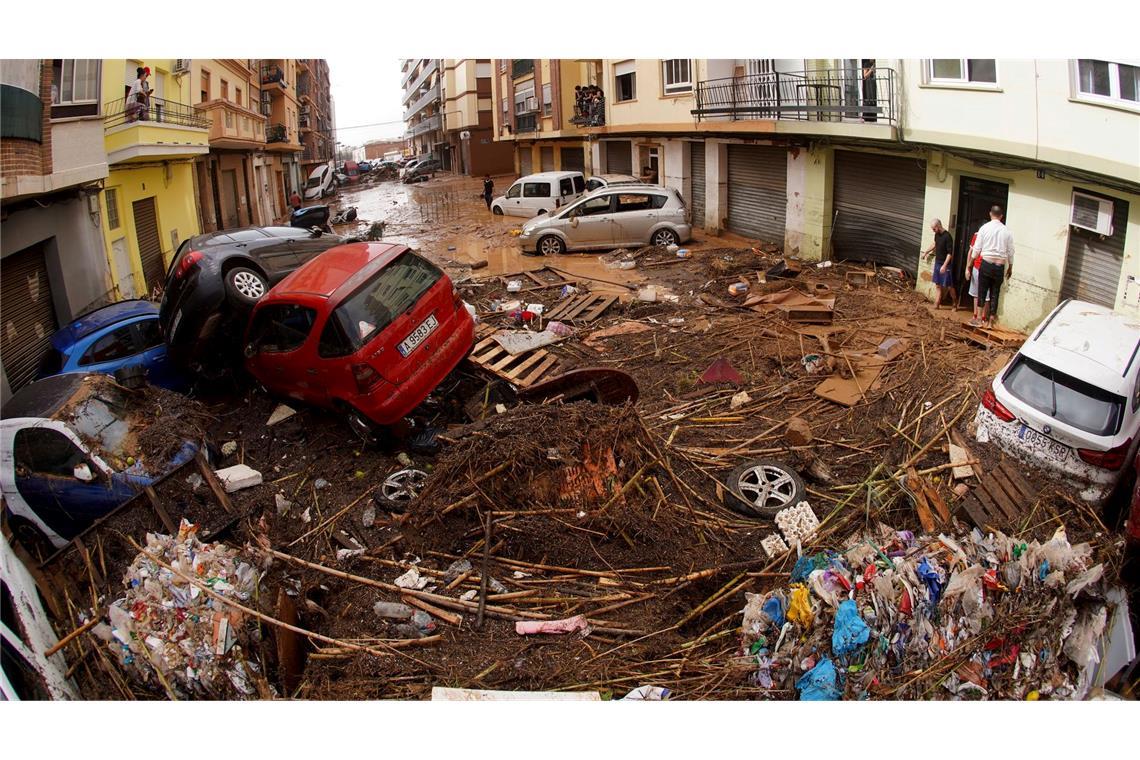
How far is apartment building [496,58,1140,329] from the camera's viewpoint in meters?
A: 9.05

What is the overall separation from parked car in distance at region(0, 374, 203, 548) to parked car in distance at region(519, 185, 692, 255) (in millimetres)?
11937

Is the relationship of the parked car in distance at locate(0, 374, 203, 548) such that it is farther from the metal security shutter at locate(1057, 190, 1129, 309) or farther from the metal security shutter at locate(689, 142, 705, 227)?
the metal security shutter at locate(689, 142, 705, 227)

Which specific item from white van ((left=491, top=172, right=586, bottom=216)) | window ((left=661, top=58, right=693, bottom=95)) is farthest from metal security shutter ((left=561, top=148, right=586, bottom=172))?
window ((left=661, top=58, right=693, bottom=95))

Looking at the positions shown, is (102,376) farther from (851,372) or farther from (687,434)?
(851,372)

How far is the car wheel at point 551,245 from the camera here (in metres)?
18.5

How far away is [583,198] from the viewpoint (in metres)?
18.5

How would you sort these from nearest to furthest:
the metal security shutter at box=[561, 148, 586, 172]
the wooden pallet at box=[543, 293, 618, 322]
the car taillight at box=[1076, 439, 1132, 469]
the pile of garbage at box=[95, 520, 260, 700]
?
the pile of garbage at box=[95, 520, 260, 700] → the car taillight at box=[1076, 439, 1132, 469] → the wooden pallet at box=[543, 293, 618, 322] → the metal security shutter at box=[561, 148, 586, 172]

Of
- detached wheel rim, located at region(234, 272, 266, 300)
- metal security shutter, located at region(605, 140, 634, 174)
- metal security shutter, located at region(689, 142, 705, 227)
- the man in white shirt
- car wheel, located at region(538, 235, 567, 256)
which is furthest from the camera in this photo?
metal security shutter, located at region(605, 140, 634, 174)

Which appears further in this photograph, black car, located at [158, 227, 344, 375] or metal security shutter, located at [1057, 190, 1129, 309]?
black car, located at [158, 227, 344, 375]

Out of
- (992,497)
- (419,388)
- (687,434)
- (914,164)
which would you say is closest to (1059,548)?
(992,497)

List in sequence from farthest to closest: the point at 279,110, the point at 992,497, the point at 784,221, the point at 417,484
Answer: the point at 279,110 < the point at 784,221 < the point at 417,484 < the point at 992,497

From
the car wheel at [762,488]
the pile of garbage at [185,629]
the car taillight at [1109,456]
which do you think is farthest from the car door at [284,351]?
the car taillight at [1109,456]

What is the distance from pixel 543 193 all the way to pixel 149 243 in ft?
36.7

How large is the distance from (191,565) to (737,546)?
421 cm
